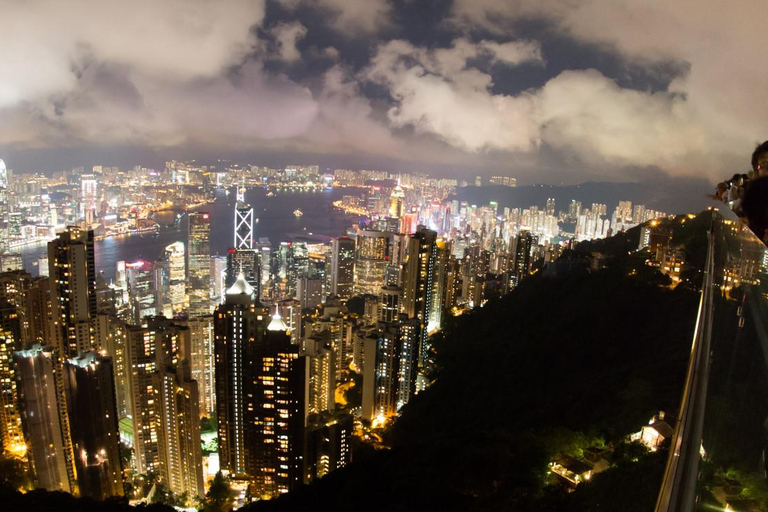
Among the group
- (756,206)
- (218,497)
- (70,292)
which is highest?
(756,206)

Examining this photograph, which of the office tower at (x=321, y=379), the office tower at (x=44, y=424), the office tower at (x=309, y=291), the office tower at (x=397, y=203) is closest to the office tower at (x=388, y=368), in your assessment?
the office tower at (x=321, y=379)

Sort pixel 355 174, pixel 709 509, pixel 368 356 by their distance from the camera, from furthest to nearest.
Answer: pixel 355 174 < pixel 368 356 < pixel 709 509

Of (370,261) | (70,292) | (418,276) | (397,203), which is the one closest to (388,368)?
(418,276)

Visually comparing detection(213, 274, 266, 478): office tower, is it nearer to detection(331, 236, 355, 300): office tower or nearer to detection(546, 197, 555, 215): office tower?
detection(331, 236, 355, 300): office tower

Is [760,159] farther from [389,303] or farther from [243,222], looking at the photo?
[243,222]

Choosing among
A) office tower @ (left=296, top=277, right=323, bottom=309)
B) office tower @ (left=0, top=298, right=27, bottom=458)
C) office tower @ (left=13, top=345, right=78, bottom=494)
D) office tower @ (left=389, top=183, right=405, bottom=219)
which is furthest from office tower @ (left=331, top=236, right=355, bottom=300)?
office tower @ (left=13, top=345, right=78, bottom=494)

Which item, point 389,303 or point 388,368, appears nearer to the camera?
point 388,368

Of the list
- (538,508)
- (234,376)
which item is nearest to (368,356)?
(234,376)

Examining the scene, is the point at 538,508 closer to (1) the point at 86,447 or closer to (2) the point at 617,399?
(2) the point at 617,399
